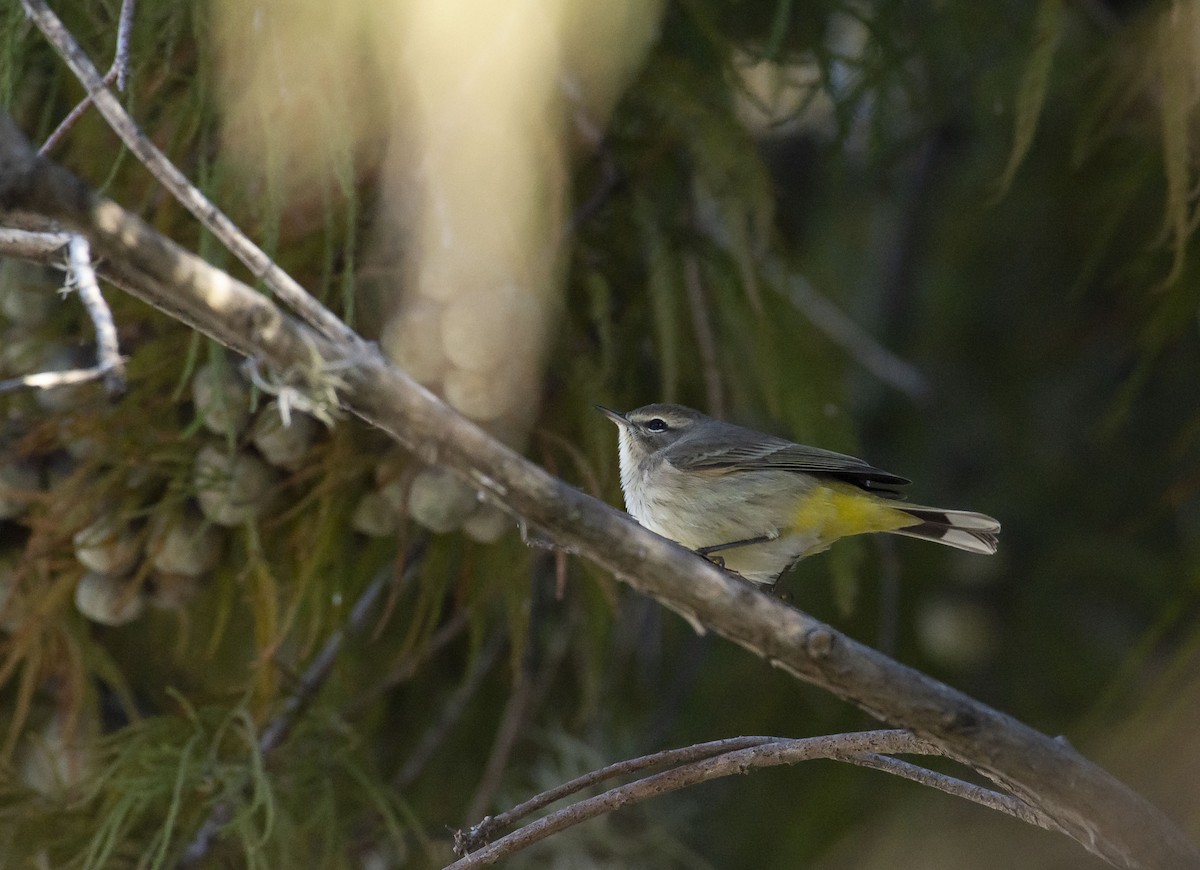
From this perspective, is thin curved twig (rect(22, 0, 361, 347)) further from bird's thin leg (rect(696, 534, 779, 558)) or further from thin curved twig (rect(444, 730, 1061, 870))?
bird's thin leg (rect(696, 534, 779, 558))

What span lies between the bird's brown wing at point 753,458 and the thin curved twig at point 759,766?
4.30 ft

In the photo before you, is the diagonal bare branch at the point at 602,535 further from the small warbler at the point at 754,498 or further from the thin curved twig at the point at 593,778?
the small warbler at the point at 754,498

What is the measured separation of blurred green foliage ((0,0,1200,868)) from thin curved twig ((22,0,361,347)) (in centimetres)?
78

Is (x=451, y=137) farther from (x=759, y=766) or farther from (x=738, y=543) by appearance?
(x=759, y=766)

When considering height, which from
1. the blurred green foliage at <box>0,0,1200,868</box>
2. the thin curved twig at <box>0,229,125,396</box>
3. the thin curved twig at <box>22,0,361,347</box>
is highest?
the thin curved twig at <box>22,0,361,347</box>

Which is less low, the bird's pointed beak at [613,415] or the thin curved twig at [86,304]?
the thin curved twig at [86,304]

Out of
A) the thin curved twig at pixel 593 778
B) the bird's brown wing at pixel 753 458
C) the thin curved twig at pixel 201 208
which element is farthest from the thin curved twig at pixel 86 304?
the bird's brown wing at pixel 753 458

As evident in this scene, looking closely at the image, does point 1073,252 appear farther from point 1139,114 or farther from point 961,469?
point 1139,114

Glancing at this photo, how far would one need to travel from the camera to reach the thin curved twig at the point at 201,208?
1132mm

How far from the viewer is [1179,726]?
2.59 m

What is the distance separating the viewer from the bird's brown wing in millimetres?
3047

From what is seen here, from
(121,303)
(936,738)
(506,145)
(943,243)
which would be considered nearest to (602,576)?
(506,145)

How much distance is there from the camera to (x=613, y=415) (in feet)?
9.26

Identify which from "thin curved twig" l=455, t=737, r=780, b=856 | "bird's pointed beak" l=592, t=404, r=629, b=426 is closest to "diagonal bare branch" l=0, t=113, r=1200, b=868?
"thin curved twig" l=455, t=737, r=780, b=856
